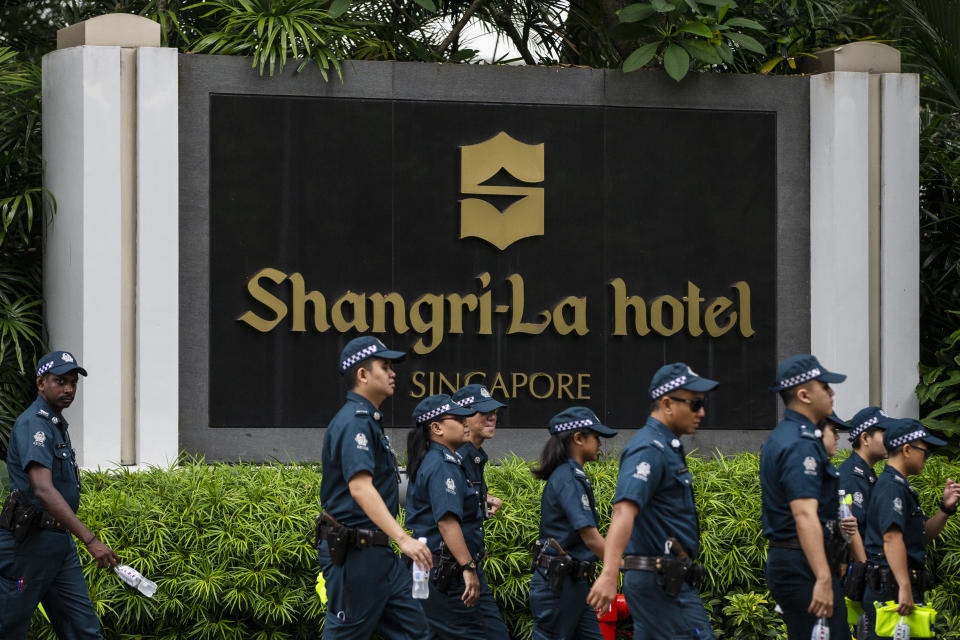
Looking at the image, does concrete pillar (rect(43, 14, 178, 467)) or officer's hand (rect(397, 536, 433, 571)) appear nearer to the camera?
officer's hand (rect(397, 536, 433, 571))

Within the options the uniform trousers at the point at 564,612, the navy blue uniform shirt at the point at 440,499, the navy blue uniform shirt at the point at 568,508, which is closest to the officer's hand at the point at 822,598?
the navy blue uniform shirt at the point at 568,508

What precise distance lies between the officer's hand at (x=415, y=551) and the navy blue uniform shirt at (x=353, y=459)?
1.52 feet

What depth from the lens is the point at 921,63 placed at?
46.7 feet

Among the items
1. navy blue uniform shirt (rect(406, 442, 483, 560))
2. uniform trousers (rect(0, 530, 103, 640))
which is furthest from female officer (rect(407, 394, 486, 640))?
uniform trousers (rect(0, 530, 103, 640))

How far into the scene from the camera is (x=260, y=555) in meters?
9.84

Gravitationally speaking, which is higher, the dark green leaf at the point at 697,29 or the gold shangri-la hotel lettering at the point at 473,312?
the dark green leaf at the point at 697,29

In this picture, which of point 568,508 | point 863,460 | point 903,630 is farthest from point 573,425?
point 903,630

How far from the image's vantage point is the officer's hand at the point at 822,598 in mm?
6879

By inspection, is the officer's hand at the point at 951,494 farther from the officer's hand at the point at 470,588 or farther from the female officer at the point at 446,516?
the officer's hand at the point at 470,588

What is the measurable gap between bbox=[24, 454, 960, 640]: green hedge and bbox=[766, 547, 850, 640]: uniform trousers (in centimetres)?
258

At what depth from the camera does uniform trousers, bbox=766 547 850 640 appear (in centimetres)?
729

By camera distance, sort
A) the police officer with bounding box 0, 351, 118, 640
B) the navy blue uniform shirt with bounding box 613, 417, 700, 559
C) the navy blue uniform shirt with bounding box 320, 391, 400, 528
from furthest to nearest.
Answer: the police officer with bounding box 0, 351, 118, 640
the navy blue uniform shirt with bounding box 320, 391, 400, 528
the navy blue uniform shirt with bounding box 613, 417, 700, 559

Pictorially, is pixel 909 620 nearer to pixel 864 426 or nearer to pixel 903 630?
pixel 903 630

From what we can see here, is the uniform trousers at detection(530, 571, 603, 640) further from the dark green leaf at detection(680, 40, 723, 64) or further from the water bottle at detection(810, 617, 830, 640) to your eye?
the dark green leaf at detection(680, 40, 723, 64)
